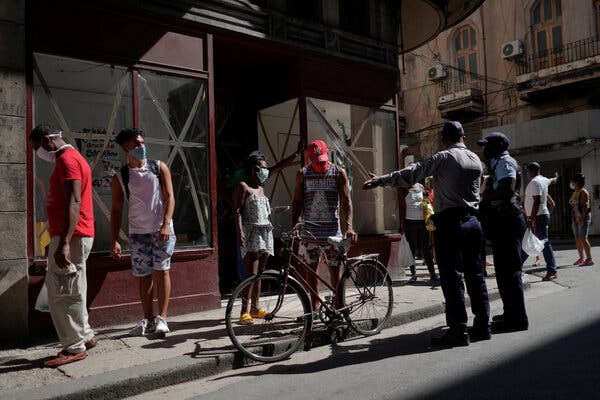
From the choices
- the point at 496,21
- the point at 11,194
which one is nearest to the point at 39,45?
the point at 11,194

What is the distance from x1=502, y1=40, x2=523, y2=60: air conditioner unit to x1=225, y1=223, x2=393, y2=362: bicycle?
18.6 m

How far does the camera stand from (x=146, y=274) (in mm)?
5109

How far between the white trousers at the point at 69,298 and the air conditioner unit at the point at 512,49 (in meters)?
20.6

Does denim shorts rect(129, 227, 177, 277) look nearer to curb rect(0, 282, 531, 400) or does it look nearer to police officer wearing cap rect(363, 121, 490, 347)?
curb rect(0, 282, 531, 400)

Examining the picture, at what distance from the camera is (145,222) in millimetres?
5090

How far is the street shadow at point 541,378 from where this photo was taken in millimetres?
3418

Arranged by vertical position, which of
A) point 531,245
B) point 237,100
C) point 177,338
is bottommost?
point 177,338

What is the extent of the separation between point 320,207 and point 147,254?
178 cm

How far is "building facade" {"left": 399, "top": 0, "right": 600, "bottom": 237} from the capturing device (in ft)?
63.4

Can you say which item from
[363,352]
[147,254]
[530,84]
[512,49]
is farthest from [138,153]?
[512,49]

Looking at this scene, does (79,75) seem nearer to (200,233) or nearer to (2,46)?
(2,46)

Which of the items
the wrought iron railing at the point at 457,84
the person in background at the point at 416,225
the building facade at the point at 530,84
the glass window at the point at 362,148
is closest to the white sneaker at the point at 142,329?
the glass window at the point at 362,148

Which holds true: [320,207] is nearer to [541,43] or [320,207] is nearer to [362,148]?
[362,148]

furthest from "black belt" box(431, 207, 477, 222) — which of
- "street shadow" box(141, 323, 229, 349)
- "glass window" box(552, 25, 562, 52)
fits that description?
"glass window" box(552, 25, 562, 52)
